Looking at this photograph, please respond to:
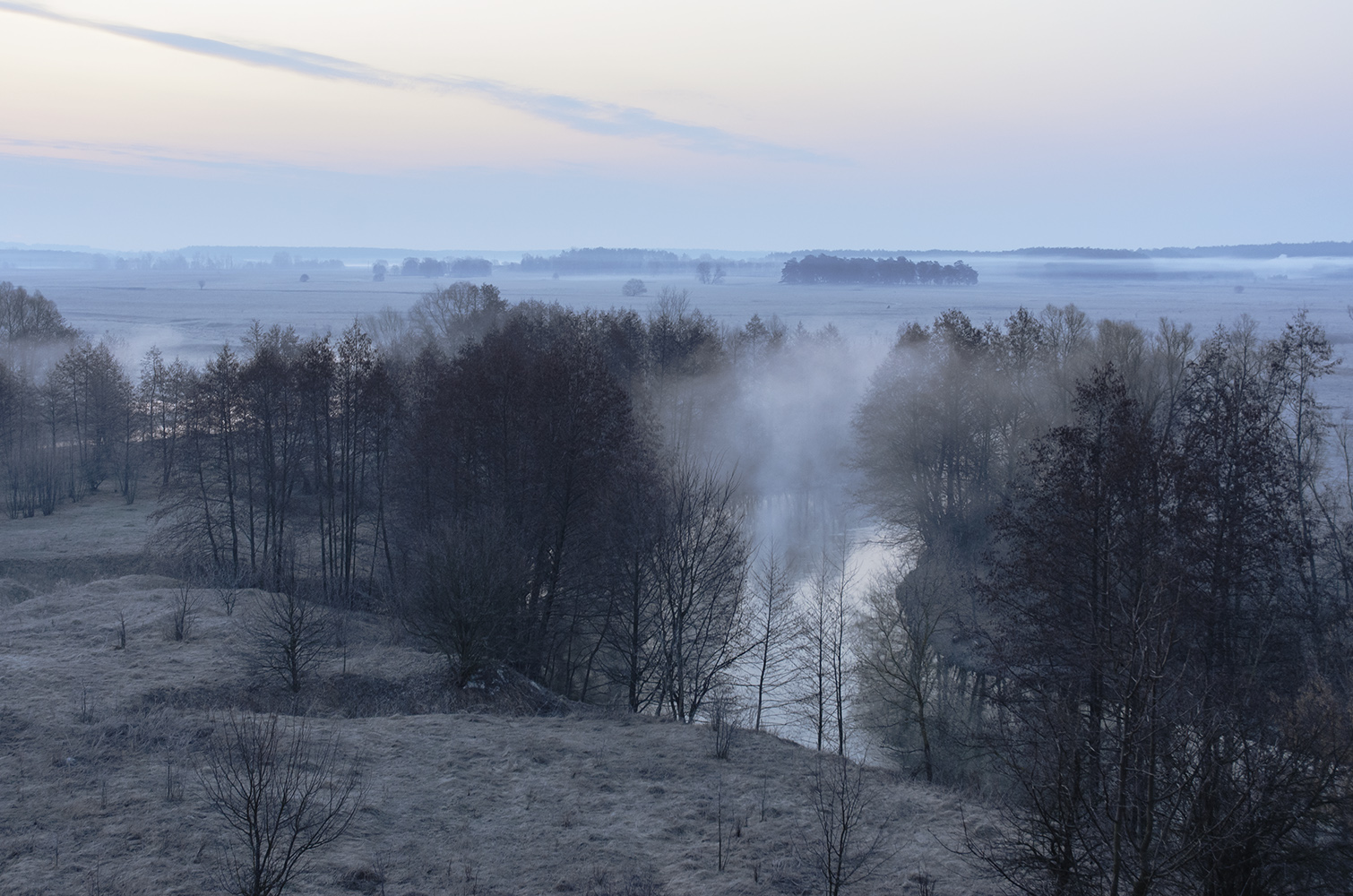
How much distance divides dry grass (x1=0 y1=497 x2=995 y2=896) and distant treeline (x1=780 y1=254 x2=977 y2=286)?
6471 inches

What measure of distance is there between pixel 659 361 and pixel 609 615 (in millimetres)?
26149

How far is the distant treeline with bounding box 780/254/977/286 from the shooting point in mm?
168500

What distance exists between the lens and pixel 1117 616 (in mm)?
11625

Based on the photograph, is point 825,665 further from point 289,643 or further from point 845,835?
point 845,835

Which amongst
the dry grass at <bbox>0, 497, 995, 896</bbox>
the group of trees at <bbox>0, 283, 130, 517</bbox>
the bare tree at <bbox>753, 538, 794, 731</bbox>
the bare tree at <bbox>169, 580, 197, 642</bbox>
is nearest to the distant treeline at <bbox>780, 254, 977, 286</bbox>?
the group of trees at <bbox>0, 283, 130, 517</bbox>

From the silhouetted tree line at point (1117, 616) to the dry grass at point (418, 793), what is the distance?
297cm

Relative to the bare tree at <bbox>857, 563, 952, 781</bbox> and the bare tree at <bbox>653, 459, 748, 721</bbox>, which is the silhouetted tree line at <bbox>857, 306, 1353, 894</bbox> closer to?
the bare tree at <bbox>857, 563, 952, 781</bbox>

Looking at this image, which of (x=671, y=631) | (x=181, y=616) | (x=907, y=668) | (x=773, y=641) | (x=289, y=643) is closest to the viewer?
(x=289, y=643)

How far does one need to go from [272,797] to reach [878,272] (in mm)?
179451

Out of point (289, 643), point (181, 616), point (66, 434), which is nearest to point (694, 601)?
point (289, 643)

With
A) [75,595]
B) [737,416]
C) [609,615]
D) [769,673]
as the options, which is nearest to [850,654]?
[769,673]

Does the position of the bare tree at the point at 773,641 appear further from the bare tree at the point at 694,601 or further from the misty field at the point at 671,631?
the bare tree at the point at 694,601

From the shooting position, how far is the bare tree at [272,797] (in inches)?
325

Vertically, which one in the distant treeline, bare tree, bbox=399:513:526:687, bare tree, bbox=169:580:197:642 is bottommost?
bare tree, bbox=169:580:197:642
